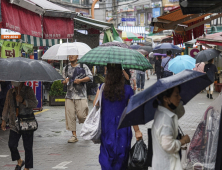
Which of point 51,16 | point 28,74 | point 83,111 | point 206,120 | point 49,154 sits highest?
point 51,16

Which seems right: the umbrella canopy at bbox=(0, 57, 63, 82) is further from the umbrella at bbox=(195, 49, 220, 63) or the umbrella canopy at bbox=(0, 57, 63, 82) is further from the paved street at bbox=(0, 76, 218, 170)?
the umbrella at bbox=(195, 49, 220, 63)

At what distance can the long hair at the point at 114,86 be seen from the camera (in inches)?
175

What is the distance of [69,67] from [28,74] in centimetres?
280

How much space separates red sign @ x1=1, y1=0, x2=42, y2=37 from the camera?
6050 mm

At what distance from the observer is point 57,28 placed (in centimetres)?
828

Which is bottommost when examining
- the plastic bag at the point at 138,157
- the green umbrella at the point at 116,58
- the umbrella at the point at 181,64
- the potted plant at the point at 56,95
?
the potted plant at the point at 56,95

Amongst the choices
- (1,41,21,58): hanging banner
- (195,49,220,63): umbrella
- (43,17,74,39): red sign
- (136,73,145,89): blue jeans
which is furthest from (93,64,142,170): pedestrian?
(136,73,145,89): blue jeans

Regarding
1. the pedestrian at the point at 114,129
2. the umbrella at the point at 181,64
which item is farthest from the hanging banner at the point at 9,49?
the pedestrian at the point at 114,129

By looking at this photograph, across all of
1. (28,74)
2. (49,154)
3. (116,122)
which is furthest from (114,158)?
(49,154)

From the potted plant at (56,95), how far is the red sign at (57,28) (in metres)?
4.98

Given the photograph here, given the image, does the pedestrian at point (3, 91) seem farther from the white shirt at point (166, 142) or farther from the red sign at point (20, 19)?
the white shirt at point (166, 142)

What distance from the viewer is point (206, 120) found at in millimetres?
3482

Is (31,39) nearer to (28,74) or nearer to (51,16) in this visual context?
(51,16)

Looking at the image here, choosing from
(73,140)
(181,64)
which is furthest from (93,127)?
(181,64)
